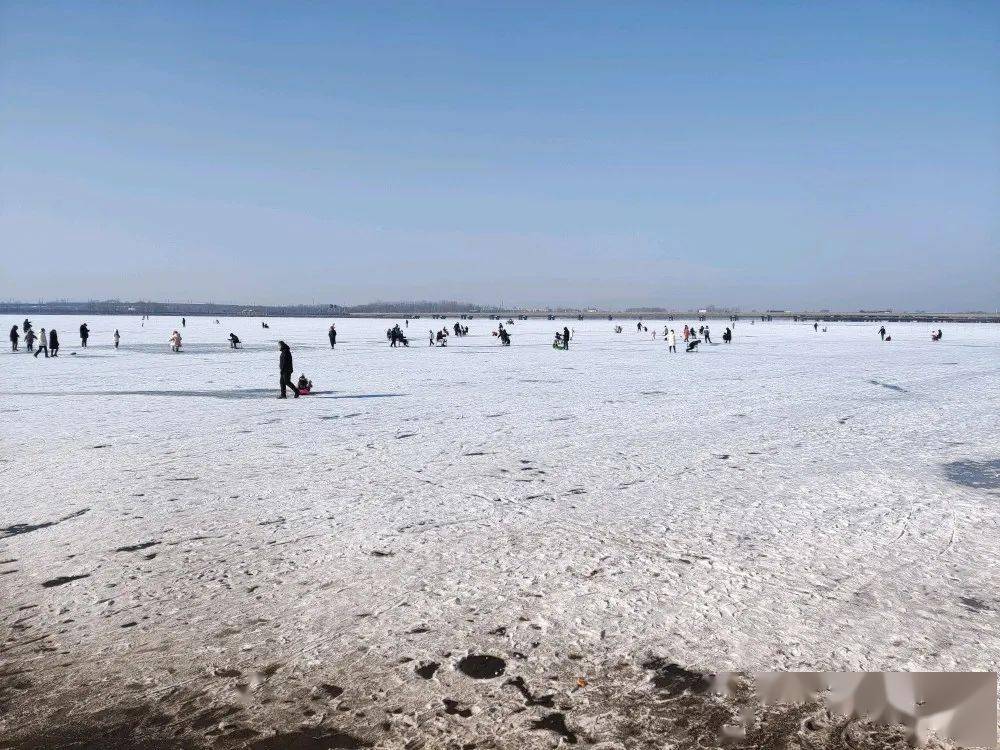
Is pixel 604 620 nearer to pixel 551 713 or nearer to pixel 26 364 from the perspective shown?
pixel 551 713

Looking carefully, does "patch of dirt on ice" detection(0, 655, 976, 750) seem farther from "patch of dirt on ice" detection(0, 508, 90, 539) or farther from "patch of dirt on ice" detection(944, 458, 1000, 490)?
"patch of dirt on ice" detection(944, 458, 1000, 490)

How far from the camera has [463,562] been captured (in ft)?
17.1

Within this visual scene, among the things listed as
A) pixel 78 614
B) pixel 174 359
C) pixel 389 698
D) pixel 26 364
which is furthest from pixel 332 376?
pixel 389 698

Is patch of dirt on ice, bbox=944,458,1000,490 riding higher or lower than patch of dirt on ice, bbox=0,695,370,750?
higher

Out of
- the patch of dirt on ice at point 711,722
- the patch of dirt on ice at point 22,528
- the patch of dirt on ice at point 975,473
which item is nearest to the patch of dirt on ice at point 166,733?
the patch of dirt on ice at point 711,722

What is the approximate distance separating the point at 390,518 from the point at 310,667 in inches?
103

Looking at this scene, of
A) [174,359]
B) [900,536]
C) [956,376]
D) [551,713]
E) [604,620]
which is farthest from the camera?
[174,359]

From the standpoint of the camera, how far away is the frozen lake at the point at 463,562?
3.57 meters

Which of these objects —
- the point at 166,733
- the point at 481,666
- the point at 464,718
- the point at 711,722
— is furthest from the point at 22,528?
the point at 711,722

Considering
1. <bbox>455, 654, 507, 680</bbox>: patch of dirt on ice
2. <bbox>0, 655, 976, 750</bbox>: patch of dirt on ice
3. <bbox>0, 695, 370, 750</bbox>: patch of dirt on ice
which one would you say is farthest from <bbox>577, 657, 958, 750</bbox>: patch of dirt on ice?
<bbox>0, 695, 370, 750</bbox>: patch of dirt on ice

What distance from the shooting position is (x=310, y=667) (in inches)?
147

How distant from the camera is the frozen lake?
141 inches

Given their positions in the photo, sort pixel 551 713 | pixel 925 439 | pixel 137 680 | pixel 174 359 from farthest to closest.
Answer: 1. pixel 174 359
2. pixel 925 439
3. pixel 137 680
4. pixel 551 713

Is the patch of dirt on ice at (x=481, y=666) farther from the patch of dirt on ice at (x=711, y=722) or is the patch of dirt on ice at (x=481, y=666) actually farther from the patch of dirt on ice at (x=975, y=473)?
the patch of dirt on ice at (x=975, y=473)
